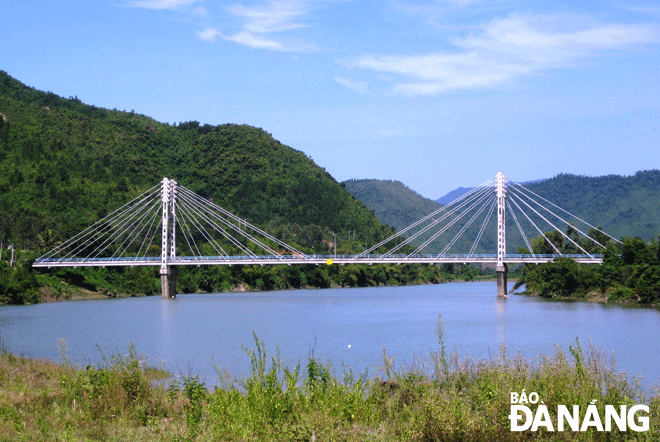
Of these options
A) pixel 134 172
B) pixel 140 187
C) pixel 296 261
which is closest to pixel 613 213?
pixel 134 172

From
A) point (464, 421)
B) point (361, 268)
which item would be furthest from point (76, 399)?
point (361, 268)

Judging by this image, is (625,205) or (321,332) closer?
(321,332)

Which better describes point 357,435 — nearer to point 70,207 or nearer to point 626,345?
point 626,345

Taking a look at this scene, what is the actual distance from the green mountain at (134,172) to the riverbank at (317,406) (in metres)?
60.0

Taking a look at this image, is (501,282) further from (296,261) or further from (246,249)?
(246,249)

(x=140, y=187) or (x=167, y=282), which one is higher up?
(x=140, y=187)

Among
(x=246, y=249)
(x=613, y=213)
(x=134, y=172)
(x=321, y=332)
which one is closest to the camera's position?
(x=321, y=332)

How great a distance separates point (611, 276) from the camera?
51.9 m

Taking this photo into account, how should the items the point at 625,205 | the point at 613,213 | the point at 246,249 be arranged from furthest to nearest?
1. the point at 625,205
2. the point at 613,213
3. the point at 246,249

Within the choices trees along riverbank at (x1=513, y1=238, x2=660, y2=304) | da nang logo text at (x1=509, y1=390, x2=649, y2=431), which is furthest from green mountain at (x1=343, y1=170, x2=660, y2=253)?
da nang logo text at (x1=509, y1=390, x2=649, y2=431)

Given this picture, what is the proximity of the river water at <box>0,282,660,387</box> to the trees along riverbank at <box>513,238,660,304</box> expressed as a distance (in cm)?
289

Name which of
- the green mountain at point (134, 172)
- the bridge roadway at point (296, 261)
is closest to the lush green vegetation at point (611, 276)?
the bridge roadway at point (296, 261)

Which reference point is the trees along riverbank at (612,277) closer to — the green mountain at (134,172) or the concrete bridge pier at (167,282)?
the concrete bridge pier at (167,282)

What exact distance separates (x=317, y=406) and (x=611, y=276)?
155 feet
